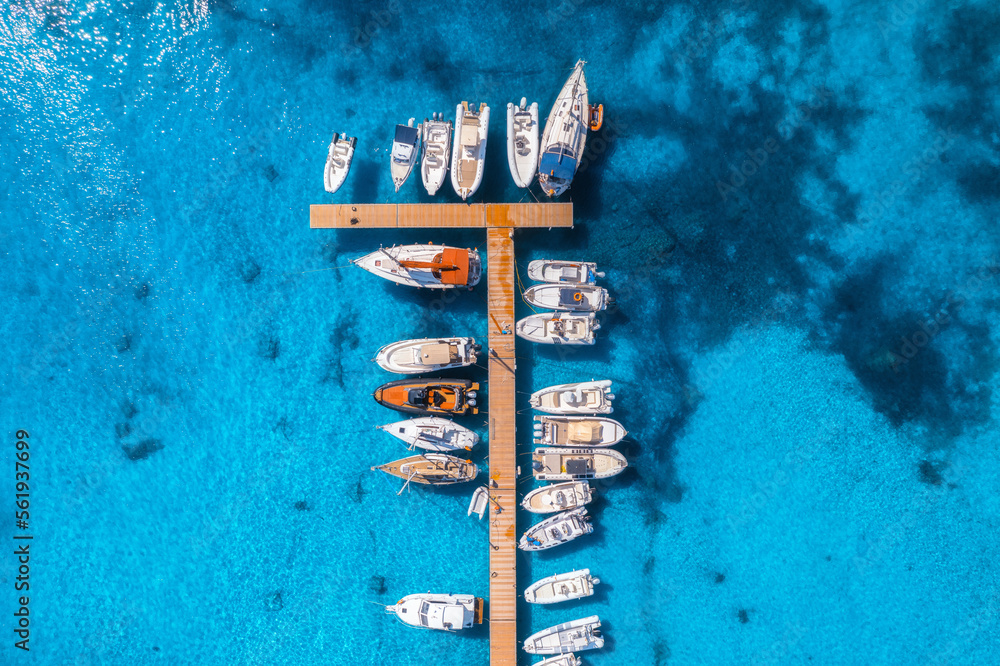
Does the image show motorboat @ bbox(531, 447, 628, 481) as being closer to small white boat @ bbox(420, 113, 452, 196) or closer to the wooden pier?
the wooden pier

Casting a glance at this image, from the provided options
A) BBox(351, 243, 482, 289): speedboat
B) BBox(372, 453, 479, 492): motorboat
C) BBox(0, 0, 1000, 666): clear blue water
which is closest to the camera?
BBox(351, 243, 482, 289): speedboat

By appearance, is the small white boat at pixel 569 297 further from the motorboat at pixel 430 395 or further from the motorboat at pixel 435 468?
the motorboat at pixel 435 468

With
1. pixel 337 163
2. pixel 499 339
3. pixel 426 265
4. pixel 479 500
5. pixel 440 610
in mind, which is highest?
pixel 337 163

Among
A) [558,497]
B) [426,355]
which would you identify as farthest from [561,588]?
[426,355]

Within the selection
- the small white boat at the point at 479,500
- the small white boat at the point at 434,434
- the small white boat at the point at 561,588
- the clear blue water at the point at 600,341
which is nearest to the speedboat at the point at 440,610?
the clear blue water at the point at 600,341

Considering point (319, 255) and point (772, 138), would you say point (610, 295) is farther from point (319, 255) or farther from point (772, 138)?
point (319, 255)

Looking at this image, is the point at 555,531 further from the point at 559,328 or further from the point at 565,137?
the point at 565,137

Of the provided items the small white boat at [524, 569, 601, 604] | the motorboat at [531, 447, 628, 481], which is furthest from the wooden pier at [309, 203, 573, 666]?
the motorboat at [531, 447, 628, 481]
